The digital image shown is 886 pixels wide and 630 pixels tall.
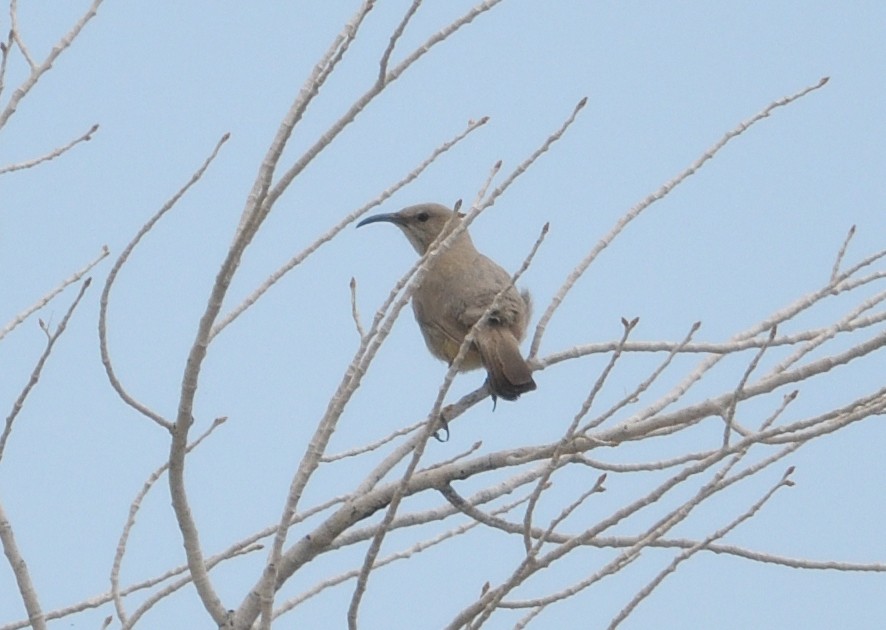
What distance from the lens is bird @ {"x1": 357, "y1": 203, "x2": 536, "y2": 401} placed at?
575 cm

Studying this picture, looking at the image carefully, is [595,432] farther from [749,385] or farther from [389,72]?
[389,72]

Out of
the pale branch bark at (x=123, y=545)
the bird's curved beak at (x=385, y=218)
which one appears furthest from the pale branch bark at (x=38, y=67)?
the bird's curved beak at (x=385, y=218)

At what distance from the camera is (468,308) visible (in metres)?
6.71

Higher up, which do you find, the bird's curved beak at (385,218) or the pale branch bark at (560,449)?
the bird's curved beak at (385,218)

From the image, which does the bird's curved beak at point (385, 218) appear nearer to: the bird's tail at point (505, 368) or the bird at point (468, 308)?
the bird at point (468, 308)

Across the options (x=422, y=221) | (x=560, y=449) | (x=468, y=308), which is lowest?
(x=560, y=449)

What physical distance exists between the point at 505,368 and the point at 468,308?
3.42 ft

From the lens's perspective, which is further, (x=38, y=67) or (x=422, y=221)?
(x=422, y=221)

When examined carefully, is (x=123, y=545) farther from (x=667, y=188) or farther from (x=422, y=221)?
(x=422, y=221)

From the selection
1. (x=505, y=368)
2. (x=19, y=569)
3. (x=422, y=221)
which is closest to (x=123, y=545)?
(x=19, y=569)

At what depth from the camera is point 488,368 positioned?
5.80m

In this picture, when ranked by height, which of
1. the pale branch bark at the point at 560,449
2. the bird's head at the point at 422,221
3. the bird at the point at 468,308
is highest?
the bird's head at the point at 422,221

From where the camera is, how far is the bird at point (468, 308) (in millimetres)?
5750

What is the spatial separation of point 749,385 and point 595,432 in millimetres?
427
